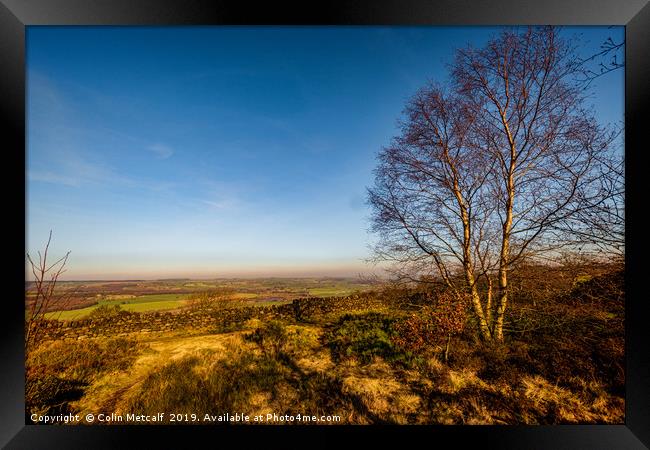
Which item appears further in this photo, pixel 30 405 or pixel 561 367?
pixel 561 367

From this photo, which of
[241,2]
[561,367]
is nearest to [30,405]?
[241,2]

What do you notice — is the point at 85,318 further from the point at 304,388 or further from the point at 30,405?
the point at 304,388

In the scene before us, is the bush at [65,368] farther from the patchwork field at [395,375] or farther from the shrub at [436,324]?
the shrub at [436,324]

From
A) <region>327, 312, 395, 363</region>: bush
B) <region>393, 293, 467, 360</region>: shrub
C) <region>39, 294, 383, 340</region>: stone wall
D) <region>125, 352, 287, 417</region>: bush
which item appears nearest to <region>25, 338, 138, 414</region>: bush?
<region>39, 294, 383, 340</region>: stone wall

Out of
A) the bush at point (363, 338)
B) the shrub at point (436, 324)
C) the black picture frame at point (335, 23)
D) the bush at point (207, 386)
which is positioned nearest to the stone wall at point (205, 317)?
the bush at point (363, 338)

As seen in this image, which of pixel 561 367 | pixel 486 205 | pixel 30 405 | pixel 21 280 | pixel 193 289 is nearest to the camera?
pixel 21 280

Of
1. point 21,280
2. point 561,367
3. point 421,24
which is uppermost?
point 421,24

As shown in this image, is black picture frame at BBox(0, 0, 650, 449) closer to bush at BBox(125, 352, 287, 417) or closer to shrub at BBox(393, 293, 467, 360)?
bush at BBox(125, 352, 287, 417)
